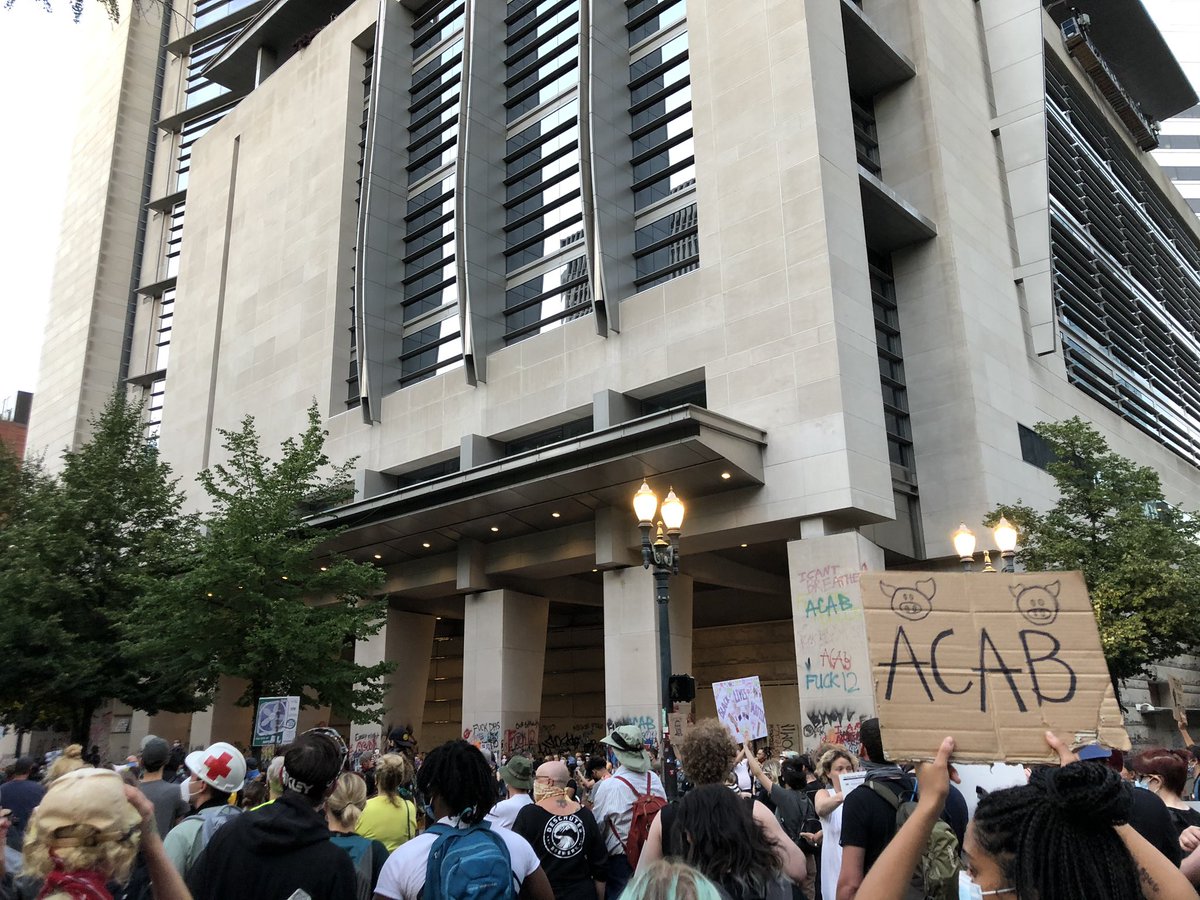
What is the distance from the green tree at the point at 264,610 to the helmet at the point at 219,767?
1812 centimetres

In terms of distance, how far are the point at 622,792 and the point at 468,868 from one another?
8.23 feet

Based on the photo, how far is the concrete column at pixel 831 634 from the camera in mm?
22438

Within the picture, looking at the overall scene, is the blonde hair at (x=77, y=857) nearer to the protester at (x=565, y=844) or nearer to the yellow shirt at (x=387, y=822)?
the protester at (x=565, y=844)

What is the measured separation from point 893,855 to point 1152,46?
210 feet

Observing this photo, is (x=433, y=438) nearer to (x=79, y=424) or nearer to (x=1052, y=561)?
(x=1052, y=561)

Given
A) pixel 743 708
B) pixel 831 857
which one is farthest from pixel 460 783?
pixel 743 708

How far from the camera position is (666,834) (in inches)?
181

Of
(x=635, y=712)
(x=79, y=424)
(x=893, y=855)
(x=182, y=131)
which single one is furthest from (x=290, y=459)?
(x=182, y=131)

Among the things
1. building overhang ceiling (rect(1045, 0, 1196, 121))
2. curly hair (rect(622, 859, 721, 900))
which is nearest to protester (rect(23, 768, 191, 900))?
curly hair (rect(622, 859, 721, 900))

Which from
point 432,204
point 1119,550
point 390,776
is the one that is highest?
point 432,204

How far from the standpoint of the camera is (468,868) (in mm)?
4184

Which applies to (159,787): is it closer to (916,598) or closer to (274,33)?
(916,598)

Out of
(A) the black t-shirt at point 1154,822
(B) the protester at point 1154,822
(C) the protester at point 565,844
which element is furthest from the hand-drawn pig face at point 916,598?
(C) the protester at point 565,844

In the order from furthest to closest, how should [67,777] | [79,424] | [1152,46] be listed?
[79,424] → [1152,46] → [67,777]
